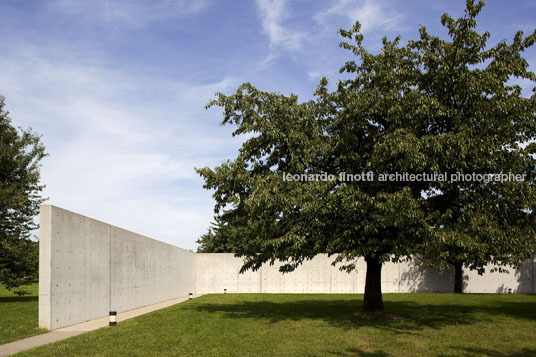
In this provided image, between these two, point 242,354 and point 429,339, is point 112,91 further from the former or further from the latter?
point 429,339

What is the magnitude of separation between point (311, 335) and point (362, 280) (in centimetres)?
2036

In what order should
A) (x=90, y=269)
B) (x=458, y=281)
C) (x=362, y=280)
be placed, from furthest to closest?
(x=362, y=280), (x=458, y=281), (x=90, y=269)

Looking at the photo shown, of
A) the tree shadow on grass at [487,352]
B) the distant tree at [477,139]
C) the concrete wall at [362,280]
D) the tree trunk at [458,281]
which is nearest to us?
the tree shadow on grass at [487,352]

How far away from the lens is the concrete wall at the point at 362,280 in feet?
101

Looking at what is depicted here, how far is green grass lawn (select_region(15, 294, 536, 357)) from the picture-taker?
9.25m

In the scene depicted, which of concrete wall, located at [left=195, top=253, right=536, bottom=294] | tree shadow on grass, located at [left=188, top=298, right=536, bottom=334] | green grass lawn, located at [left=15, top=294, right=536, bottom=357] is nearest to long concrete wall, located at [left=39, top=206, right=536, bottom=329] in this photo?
concrete wall, located at [left=195, top=253, right=536, bottom=294]

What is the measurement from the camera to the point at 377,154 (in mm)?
12156

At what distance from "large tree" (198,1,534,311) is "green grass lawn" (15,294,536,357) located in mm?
1988

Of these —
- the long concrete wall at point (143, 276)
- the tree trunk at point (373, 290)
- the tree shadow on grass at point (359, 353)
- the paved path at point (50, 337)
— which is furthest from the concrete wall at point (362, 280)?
the tree shadow on grass at point (359, 353)

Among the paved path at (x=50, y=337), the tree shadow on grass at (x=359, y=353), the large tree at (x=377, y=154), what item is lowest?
the paved path at (x=50, y=337)

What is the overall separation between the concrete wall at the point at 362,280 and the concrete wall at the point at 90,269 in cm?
899

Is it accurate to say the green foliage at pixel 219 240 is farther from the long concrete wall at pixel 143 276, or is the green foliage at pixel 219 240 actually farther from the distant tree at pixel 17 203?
the distant tree at pixel 17 203

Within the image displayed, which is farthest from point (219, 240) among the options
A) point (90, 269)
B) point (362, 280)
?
point (90, 269)

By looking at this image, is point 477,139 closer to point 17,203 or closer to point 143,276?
point 143,276
